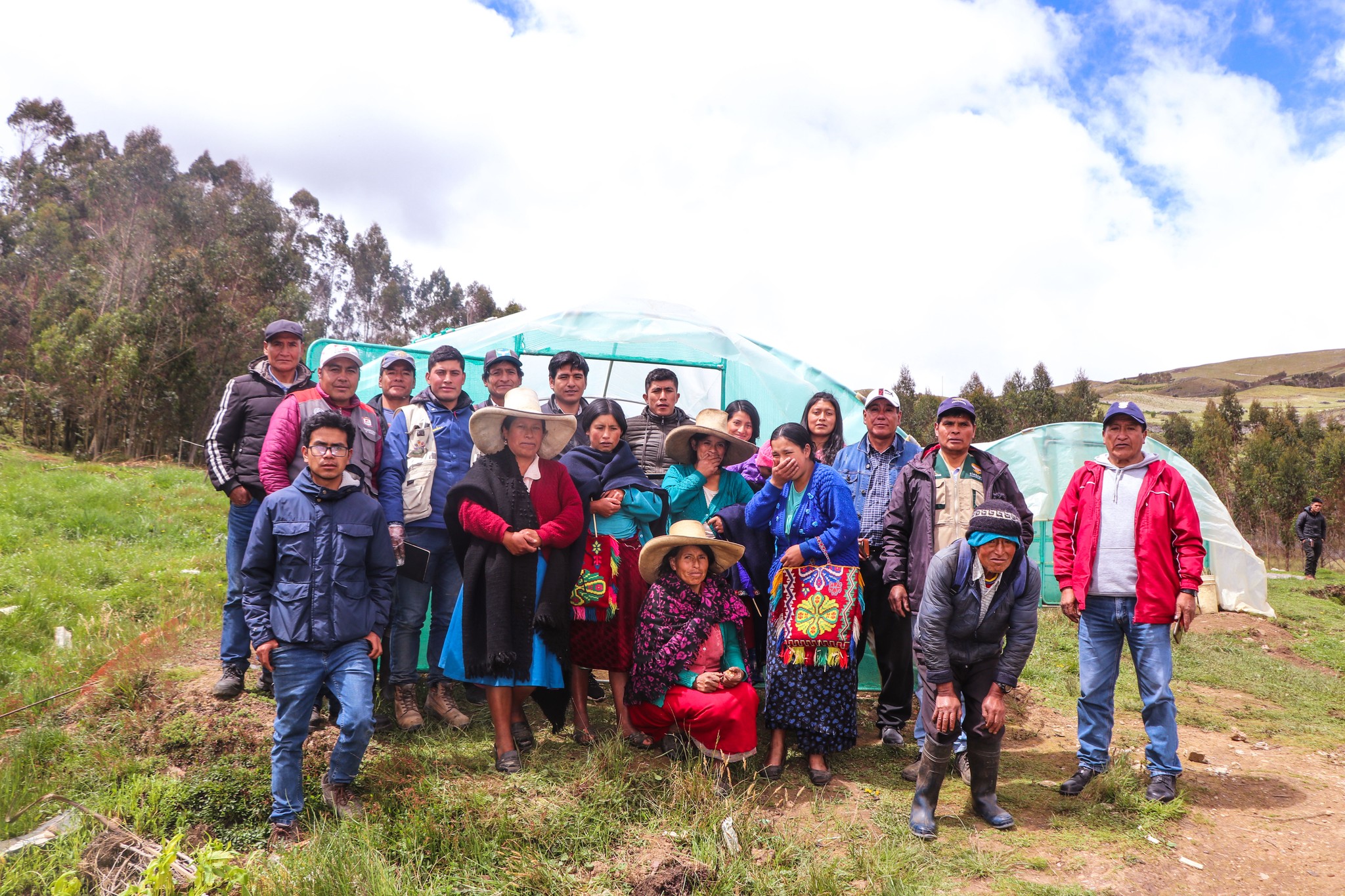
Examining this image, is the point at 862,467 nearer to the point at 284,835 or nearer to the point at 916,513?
the point at 916,513

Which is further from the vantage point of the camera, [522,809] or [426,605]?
[426,605]

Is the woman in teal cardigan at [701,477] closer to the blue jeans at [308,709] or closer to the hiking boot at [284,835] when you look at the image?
the blue jeans at [308,709]

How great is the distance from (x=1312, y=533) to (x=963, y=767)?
59.8ft

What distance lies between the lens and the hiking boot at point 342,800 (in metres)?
3.28

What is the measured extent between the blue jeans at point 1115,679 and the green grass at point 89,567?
5.75 meters

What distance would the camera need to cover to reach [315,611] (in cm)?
322

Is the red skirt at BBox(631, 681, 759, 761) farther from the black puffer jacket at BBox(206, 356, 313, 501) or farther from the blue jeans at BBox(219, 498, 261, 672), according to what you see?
the black puffer jacket at BBox(206, 356, 313, 501)

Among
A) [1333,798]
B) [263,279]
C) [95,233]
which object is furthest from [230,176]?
[1333,798]

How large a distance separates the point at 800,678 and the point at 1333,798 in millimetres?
2865

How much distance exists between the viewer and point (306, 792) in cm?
347

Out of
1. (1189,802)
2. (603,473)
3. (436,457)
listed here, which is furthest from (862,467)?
(436,457)

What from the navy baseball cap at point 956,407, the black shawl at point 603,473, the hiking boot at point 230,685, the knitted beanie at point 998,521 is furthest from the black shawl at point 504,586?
the navy baseball cap at point 956,407

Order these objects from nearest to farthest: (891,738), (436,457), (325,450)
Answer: (325,450)
(436,457)
(891,738)

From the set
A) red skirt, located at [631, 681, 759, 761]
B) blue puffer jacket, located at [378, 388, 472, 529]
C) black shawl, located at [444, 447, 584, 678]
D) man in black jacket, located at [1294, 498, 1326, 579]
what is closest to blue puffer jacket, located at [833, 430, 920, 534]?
red skirt, located at [631, 681, 759, 761]
